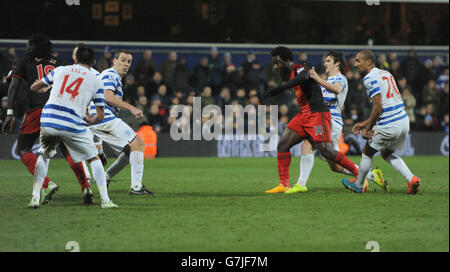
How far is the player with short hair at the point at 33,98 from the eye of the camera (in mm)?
8430

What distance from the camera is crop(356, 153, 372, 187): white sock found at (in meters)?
9.43

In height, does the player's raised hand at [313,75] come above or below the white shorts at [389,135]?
above

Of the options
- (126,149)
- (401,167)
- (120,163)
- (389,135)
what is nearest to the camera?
(389,135)

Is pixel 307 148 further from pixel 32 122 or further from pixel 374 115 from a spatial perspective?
pixel 32 122

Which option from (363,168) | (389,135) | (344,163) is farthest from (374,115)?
(344,163)

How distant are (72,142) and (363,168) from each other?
4142 millimetres

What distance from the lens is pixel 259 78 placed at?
21516mm

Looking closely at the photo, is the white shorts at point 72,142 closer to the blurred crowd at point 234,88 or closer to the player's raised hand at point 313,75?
the player's raised hand at point 313,75

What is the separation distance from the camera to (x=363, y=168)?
374 inches

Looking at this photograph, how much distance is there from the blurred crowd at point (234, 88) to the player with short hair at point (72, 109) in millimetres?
10682

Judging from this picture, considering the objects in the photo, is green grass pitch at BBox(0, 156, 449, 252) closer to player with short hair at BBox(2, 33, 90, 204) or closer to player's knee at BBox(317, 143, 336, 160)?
player with short hair at BBox(2, 33, 90, 204)

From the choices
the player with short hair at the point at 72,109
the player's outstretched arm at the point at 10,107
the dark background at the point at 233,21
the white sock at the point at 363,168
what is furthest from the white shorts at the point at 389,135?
the dark background at the point at 233,21

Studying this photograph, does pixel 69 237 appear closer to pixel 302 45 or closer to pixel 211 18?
pixel 211 18
